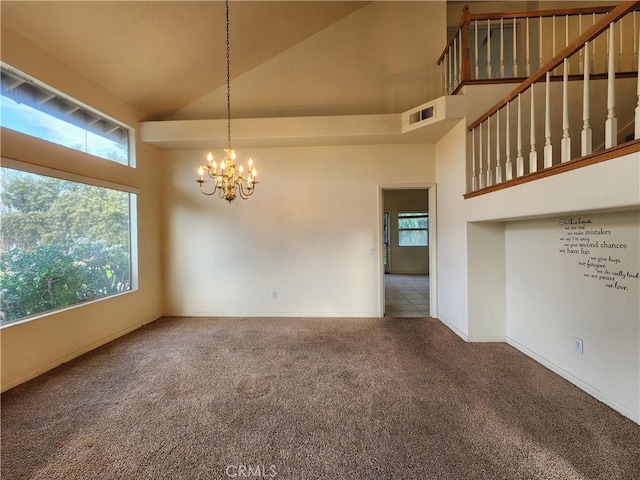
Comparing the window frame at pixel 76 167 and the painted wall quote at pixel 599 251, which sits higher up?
the window frame at pixel 76 167

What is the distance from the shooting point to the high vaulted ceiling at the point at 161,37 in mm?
2400

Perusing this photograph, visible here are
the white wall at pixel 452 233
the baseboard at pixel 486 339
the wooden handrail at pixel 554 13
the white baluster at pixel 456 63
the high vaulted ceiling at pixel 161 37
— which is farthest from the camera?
the white baluster at pixel 456 63

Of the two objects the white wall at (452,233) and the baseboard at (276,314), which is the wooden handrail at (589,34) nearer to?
the white wall at (452,233)

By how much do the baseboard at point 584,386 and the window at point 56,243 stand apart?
523 centimetres

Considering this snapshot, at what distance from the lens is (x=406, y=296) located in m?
5.54

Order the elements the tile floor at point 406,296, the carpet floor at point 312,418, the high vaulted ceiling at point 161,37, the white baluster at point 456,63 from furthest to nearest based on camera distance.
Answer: the tile floor at point 406,296 < the white baluster at point 456,63 < the high vaulted ceiling at point 161,37 < the carpet floor at point 312,418

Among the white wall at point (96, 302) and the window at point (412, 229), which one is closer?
the white wall at point (96, 302)

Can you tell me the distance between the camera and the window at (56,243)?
2.34m

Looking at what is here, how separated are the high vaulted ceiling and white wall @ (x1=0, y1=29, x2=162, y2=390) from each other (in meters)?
0.19

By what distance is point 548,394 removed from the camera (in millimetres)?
2107

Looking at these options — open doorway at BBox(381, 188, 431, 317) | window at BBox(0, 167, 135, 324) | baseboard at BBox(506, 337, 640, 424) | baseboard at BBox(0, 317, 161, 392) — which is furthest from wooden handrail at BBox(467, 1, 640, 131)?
open doorway at BBox(381, 188, 431, 317)

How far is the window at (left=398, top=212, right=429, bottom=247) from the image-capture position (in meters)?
8.55

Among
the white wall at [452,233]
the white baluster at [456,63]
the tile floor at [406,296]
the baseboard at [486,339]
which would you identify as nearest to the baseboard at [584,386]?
the baseboard at [486,339]

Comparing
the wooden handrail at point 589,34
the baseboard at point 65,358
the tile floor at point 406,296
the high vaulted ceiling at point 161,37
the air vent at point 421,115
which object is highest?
the high vaulted ceiling at point 161,37
